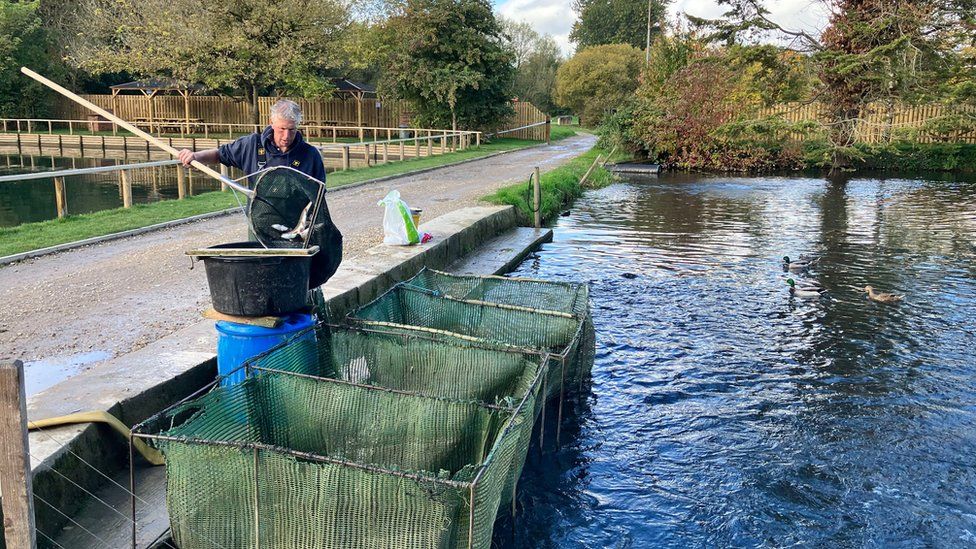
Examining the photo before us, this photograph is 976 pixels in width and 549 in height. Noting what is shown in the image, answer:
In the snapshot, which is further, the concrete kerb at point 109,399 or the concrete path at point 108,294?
the concrete path at point 108,294

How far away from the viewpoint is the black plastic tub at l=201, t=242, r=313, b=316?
4.69 metres

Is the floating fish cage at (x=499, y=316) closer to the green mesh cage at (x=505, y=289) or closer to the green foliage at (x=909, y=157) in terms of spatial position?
the green mesh cage at (x=505, y=289)

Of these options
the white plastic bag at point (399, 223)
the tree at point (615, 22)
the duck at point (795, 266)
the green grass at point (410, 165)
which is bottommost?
the duck at point (795, 266)

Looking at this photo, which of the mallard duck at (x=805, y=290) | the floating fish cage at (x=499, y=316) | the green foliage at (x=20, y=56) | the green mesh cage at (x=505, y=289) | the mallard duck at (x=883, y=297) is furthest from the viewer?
the green foliage at (x=20, y=56)

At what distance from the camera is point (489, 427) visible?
4.33 meters

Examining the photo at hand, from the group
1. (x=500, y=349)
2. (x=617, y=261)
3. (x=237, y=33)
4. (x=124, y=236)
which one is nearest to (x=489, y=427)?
(x=500, y=349)

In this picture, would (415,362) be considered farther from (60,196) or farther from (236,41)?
(236,41)

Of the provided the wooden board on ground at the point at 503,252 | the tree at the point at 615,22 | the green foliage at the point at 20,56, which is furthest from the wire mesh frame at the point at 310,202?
the tree at the point at 615,22

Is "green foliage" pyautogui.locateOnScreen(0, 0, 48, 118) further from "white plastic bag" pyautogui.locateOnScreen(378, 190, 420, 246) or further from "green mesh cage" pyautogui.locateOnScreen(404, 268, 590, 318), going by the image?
"green mesh cage" pyautogui.locateOnScreen(404, 268, 590, 318)

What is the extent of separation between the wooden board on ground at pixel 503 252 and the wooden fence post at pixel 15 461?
7.16 metres

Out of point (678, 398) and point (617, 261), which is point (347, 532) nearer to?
point (678, 398)

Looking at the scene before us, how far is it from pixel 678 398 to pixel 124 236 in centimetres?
842

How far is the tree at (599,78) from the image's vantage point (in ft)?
165

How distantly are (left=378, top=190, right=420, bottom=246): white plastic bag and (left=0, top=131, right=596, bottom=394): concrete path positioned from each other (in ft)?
2.03
